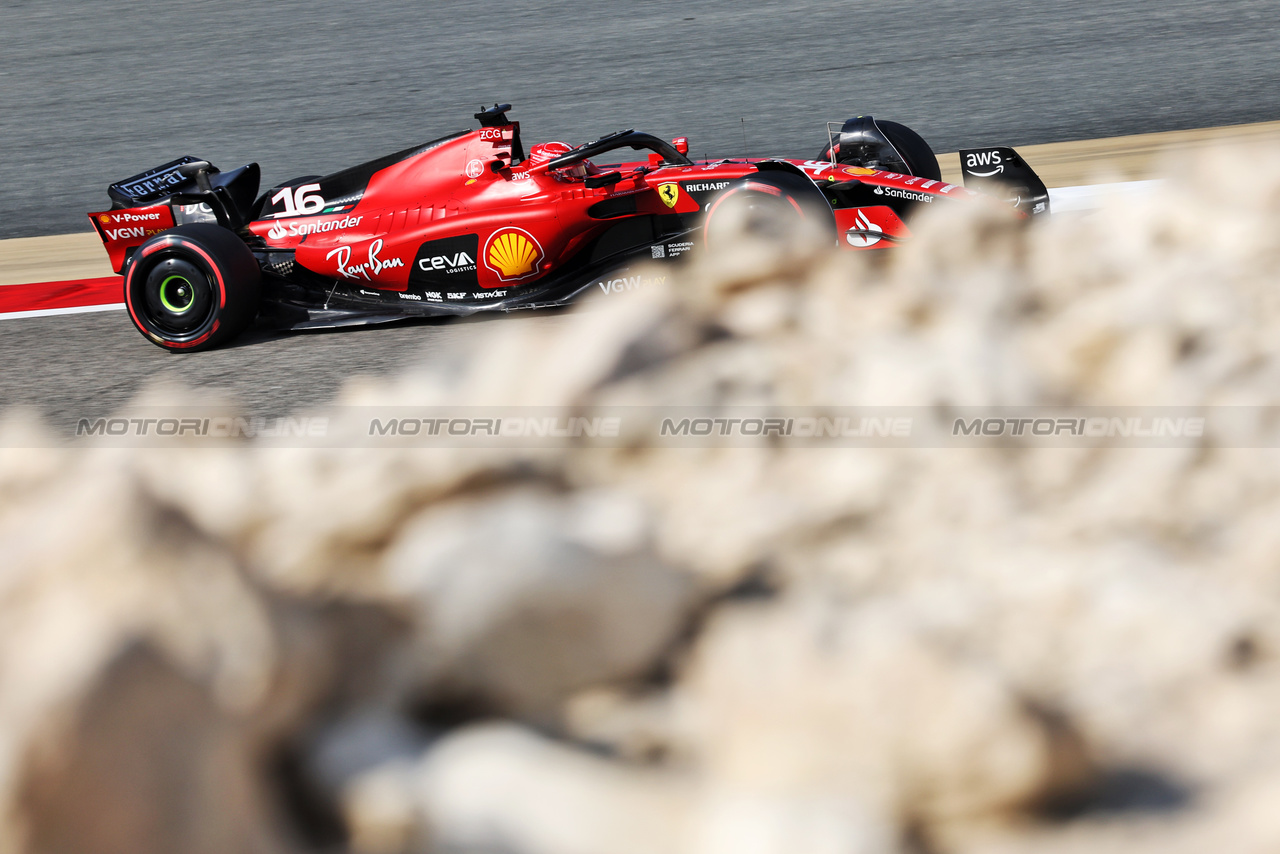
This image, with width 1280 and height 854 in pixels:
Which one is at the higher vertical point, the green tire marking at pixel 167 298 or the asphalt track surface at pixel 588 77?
the asphalt track surface at pixel 588 77

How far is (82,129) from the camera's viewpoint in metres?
13.6

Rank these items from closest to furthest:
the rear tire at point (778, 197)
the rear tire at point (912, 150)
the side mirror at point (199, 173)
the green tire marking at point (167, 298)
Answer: the rear tire at point (778, 197) → the green tire marking at point (167, 298) → the side mirror at point (199, 173) → the rear tire at point (912, 150)

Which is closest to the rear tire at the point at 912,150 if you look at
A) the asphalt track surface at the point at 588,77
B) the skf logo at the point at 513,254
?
the skf logo at the point at 513,254

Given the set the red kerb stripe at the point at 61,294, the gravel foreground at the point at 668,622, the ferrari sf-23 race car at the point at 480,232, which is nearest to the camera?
the gravel foreground at the point at 668,622

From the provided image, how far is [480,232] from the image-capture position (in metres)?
6.00

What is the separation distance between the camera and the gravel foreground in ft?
2.69

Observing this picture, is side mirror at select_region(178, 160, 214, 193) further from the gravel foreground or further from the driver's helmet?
the gravel foreground

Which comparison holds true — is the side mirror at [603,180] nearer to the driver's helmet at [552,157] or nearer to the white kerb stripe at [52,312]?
the driver's helmet at [552,157]

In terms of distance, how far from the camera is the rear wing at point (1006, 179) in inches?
251

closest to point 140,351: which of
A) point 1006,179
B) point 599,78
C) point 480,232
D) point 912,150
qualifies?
point 480,232

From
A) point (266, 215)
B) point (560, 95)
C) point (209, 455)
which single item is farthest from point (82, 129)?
point (209, 455)

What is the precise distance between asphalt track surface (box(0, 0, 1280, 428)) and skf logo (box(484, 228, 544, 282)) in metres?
5.23

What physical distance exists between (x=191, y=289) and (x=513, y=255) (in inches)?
71.1

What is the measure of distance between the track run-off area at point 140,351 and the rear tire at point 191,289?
0.42 feet
